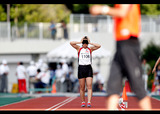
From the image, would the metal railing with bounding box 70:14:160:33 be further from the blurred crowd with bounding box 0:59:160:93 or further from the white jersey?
the white jersey

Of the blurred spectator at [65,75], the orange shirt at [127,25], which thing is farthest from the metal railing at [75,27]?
the orange shirt at [127,25]

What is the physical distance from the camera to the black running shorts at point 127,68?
23.0ft

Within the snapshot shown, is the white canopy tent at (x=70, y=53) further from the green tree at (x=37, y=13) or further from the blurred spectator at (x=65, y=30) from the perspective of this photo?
the green tree at (x=37, y=13)

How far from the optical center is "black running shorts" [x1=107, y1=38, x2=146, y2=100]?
23.0ft

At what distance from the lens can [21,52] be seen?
4106cm

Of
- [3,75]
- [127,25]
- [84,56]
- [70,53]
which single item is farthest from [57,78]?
[127,25]

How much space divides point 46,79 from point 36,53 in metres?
15.0

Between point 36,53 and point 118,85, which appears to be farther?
point 36,53

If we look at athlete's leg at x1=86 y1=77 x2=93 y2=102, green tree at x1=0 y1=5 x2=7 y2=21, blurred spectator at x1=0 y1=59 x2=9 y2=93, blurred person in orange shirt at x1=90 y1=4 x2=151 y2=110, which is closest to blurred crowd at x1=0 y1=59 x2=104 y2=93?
blurred spectator at x1=0 y1=59 x2=9 y2=93

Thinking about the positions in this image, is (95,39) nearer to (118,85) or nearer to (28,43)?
(28,43)
